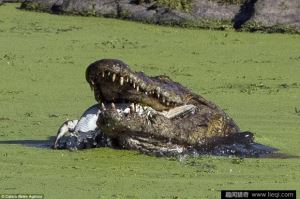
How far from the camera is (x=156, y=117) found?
8469 mm

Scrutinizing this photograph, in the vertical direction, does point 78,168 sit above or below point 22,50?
above

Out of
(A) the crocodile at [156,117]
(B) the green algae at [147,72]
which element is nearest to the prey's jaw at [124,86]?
(A) the crocodile at [156,117]

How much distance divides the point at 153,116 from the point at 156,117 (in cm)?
2

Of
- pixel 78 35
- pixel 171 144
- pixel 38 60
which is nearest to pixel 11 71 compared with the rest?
pixel 38 60

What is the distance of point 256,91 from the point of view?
12938 millimetres

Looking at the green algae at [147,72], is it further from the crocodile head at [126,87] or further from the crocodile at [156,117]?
the crocodile head at [126,87]

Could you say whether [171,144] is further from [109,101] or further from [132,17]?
[132,17]

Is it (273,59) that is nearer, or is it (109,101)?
(109,101)

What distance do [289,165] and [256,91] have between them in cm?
463

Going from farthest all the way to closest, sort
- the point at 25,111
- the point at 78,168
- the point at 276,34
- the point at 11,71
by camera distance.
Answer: the point at 276,34, the point at 11,71, the point at 25,111, the point at 78,168

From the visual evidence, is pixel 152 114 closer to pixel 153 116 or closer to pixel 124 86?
pixel 153 116

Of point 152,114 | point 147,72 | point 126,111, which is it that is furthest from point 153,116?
point 147,72

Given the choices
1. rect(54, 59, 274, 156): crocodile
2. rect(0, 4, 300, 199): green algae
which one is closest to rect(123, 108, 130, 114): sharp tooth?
rect(54, 59, 274, 156): crocodile

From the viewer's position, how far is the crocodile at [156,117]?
8.23 meters
